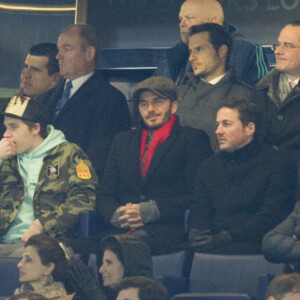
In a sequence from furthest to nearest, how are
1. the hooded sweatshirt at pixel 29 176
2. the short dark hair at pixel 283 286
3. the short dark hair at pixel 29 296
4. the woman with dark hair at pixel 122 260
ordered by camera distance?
the hooded sweatshirt at pixel 29 176 < the woman with dark hair at pixel 122 260 < the short dark hair at pixel 29 296 < the short dark hair at pixel 283 286

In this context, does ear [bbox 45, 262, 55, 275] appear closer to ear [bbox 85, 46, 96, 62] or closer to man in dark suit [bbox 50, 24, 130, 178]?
man in dark suit [bbox 50, 24, 130, 178]

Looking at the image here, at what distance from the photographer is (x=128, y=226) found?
6.67 m

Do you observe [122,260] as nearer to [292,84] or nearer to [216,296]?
[216,296]

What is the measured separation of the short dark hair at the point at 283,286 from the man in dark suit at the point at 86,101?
1920 millimetres

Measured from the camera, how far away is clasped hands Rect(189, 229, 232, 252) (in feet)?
20.7

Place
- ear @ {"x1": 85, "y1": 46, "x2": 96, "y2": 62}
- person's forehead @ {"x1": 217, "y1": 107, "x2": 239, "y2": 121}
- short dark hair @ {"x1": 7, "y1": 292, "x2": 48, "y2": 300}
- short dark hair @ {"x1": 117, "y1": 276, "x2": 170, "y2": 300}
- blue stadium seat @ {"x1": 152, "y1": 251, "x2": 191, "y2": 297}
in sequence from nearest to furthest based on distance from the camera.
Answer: short dark hair @ {"x1": 117, "y1": 276, "x2": 170, "y2": 300} < short dark hair @ {"x1": 7, "y1": 292, "x2": 48, "y2": 300} < blue stadium seat @ {"x1": 152, "y1": 251, "x2": 191, "y2": 297} < person's forehead @ {"x1": 217, "y1": 107, "x2": 239, "y2": 121} < ear @ {"x1": 85, "y1": 46, "x2": 96, "y2": 62}

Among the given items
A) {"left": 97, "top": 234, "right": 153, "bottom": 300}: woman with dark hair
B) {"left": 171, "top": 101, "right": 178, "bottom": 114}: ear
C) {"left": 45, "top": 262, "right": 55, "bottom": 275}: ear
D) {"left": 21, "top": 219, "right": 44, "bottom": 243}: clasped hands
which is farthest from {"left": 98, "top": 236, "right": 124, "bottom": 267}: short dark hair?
{"left": 171, "top": 101, "right": 178, "bottom": 114}: ear

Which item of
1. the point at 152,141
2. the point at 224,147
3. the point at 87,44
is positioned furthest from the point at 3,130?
the point at 224,147

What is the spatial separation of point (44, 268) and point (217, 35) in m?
1.81

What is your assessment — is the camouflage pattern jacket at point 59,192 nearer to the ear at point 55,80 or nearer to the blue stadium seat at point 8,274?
the blue stadium seat at point 8,274

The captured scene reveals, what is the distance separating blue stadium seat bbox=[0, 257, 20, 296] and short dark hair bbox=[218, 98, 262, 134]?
1.48m

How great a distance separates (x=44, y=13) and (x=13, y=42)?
0.33 meters

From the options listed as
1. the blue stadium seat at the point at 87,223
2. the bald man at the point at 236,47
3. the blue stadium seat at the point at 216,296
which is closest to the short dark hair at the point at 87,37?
the bald man at the point at 236,47

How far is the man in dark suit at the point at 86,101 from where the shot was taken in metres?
7.30
